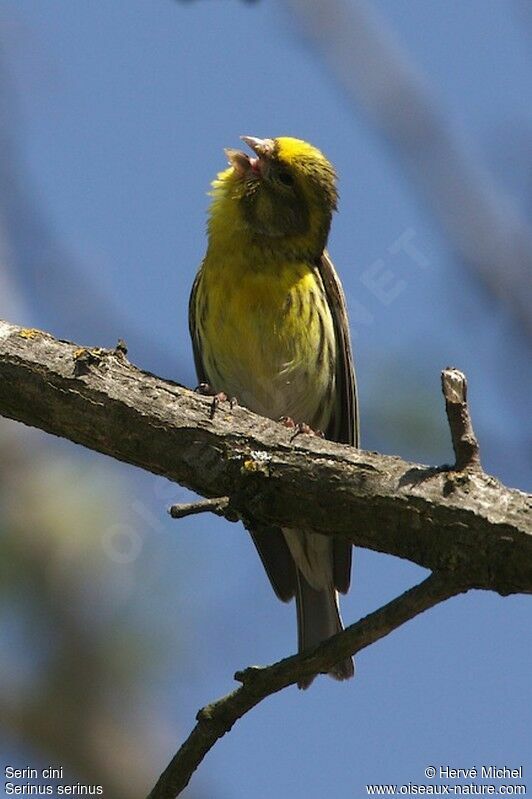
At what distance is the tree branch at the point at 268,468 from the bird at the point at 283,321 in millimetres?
1873

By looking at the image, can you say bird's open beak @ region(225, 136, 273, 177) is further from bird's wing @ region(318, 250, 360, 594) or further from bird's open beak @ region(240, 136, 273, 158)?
bird's wing @ region(318, 250, 360, 594)

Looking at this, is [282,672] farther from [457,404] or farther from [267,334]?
[267,334]

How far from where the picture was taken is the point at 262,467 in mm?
4441

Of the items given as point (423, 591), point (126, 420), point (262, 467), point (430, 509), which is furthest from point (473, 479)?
point (126, 420)

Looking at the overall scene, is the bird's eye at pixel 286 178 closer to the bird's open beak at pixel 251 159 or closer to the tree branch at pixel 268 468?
the bird's open beak at pixel 251 159

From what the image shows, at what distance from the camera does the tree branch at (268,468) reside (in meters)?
3.86

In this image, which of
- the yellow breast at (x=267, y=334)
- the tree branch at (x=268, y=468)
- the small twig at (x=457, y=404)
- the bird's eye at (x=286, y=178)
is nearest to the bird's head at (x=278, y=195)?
the bird's eye at (x=286, y=178)

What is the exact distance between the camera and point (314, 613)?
682 centimetres

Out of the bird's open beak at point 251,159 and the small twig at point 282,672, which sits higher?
the bird's open beak at point 251,159

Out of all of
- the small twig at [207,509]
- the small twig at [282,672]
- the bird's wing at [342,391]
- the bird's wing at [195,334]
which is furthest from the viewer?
the bird's wing at [195,334]

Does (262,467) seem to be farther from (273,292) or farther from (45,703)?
(273,292)

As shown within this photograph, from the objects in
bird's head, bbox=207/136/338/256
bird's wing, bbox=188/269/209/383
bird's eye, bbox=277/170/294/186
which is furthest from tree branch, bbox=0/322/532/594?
bird's eye, bbox=277/170/294/186

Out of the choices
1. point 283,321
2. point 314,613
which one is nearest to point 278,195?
point 283,321

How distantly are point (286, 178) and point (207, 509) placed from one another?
11.2 ft
